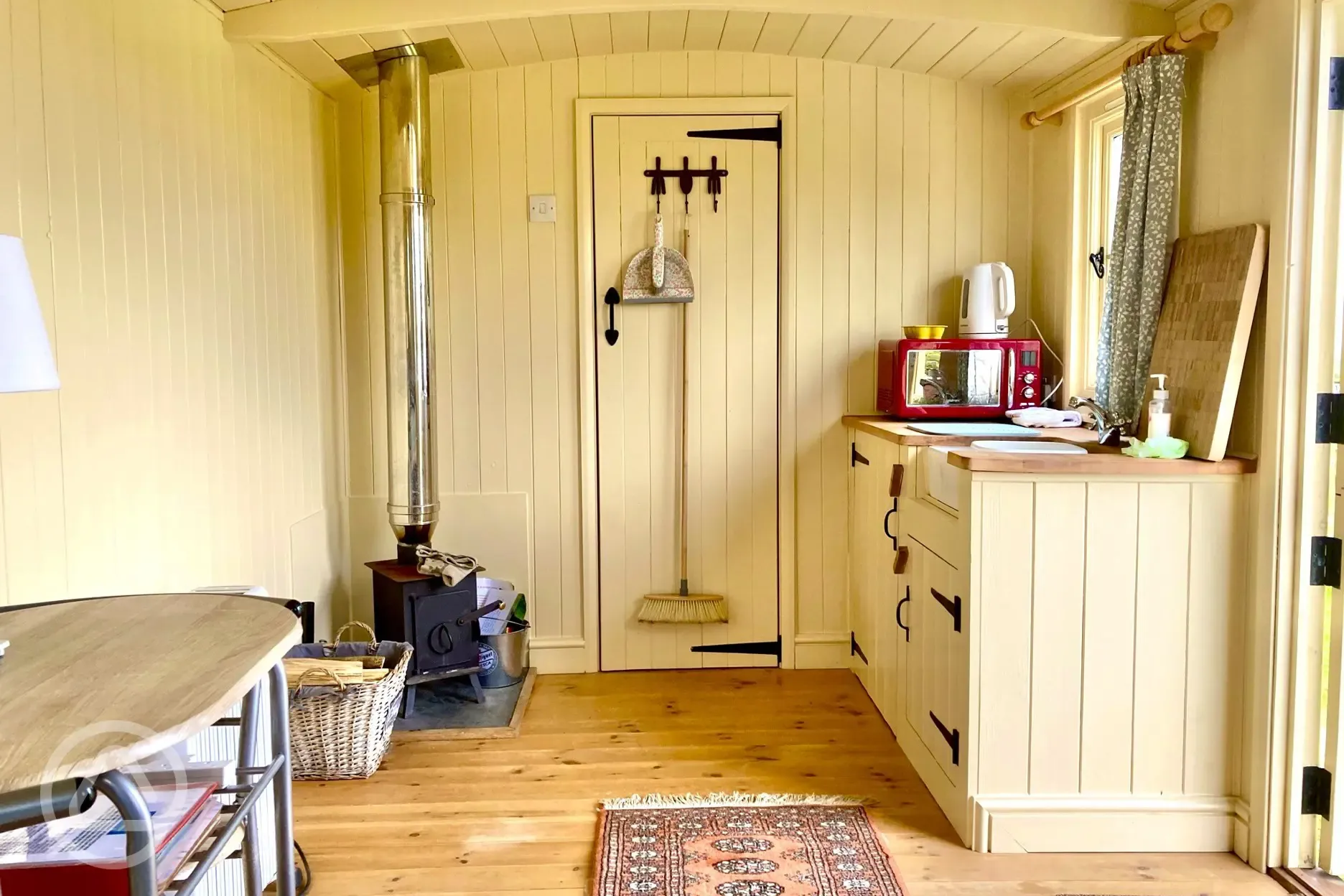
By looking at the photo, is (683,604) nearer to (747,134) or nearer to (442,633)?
(442,633)

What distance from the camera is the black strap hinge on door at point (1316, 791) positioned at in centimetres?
218

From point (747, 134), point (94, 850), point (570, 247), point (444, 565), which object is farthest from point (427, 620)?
point (747, 134)

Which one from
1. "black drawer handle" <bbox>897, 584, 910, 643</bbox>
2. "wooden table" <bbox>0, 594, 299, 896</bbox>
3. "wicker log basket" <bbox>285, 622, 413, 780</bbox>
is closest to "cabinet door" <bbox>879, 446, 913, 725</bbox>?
"black drawer handle" <bbox>897, 584, 910, 643</bbox>

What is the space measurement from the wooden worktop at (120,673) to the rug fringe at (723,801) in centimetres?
126

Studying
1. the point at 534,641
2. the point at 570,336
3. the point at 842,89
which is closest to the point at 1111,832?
the point at 534,641

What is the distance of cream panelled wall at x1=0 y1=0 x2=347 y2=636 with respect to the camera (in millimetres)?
1865

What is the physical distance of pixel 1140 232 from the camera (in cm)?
259

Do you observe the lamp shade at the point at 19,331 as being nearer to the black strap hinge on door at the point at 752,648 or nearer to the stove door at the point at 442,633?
the stove door at the point at 442,633

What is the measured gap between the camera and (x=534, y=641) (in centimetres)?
361

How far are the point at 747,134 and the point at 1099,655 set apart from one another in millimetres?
2063

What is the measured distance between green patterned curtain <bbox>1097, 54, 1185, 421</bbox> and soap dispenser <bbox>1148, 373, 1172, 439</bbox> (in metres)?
A: 0.22

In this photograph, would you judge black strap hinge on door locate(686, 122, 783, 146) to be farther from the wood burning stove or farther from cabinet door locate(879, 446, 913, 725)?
the wood burning stove

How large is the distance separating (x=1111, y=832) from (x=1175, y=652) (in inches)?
17.0

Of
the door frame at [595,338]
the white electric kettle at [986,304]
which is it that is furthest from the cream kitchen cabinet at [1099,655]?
the door frame at [595,338]
